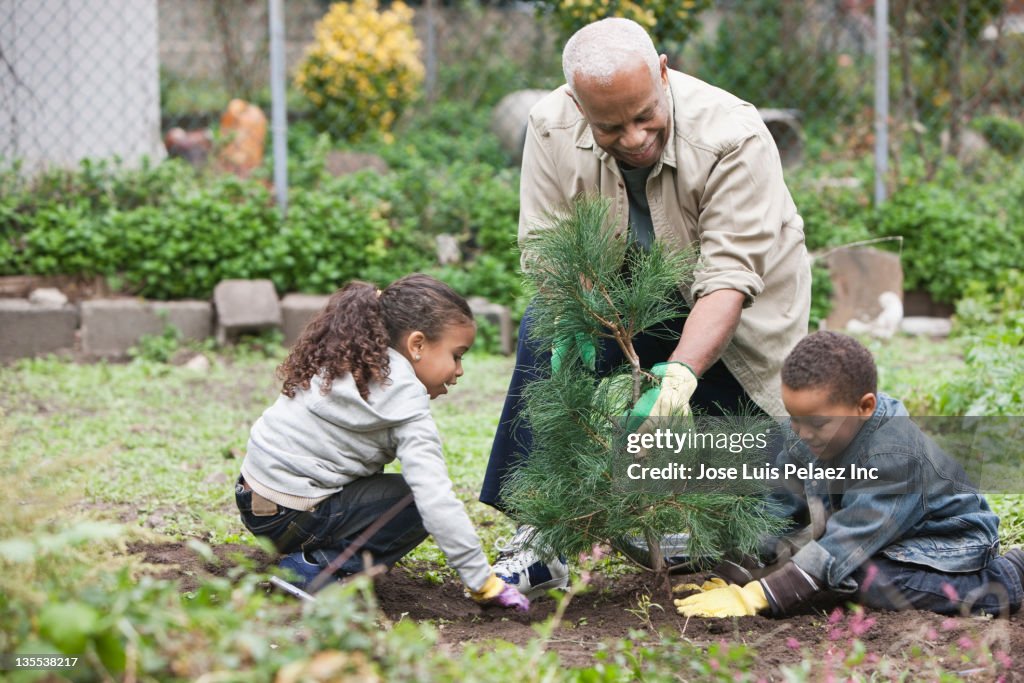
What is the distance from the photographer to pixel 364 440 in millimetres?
2857

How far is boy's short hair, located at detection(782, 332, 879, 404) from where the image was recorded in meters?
2.70

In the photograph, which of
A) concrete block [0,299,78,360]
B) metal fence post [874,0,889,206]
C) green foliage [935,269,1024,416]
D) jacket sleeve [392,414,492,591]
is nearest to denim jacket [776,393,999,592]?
jacket sleeve [392,414,492,591]

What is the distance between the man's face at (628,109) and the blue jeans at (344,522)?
104 cm

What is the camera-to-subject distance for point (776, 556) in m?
3.07

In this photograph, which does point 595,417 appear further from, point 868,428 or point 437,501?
point 868,428

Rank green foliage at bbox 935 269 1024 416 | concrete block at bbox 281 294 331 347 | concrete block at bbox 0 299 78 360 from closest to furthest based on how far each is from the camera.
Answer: green foliage at bbox 935 269 1024 416
concrete block at bbox 0 299 78 360
concrete block at bbox 281 294 331 347

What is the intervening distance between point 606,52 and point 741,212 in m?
0.58

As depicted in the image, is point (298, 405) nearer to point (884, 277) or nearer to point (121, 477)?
point (121, 477)

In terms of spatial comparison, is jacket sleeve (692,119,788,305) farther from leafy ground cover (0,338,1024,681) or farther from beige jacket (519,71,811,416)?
leafy ground cover (0,338,1024,681)

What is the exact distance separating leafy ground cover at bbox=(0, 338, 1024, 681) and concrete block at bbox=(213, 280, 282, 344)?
14.1 inches

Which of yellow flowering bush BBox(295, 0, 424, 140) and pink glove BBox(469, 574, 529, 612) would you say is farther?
yellow flowering bush BBox(295, 0, 424, 140)

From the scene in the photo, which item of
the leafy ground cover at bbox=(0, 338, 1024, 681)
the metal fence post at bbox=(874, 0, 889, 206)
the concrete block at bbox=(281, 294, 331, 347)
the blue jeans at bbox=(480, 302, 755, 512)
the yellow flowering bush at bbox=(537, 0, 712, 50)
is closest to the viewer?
the leafy ground cover at bbox=(0, 338, 1024, 681)

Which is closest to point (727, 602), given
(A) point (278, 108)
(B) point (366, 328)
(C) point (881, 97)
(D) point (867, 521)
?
(D) point (867, 521)

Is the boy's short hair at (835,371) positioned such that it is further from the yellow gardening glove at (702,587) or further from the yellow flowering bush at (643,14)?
the yellow flowering bush at (643,14)
